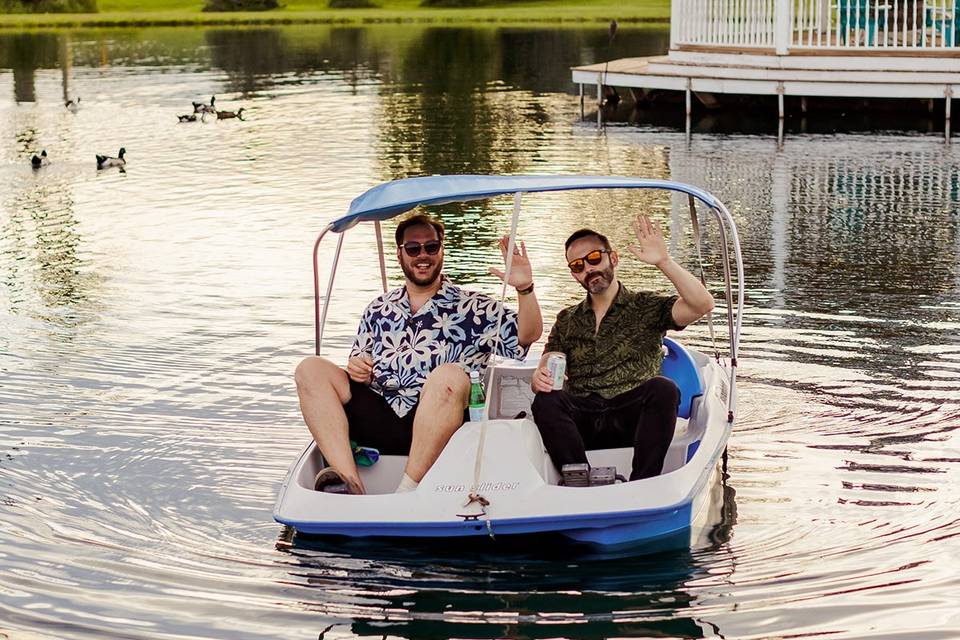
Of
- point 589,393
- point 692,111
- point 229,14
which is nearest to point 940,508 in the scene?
point 589,393

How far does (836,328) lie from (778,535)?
186 inches

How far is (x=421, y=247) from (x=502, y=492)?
1.43 metres

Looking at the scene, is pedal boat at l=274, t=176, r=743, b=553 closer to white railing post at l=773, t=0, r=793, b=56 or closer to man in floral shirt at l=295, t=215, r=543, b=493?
man in floral shirt at l=295, t=215, r=543, b=493

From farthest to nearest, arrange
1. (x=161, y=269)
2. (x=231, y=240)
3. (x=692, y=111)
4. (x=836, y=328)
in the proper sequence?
(x=692, y=111) → (x=231, y=240) → (x=161, y=269) → (x=836, y=328)

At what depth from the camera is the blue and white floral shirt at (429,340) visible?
8.07m

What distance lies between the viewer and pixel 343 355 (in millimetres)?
11703

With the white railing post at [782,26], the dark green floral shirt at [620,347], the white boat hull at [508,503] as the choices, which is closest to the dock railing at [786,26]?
the white railing post at [782,26]

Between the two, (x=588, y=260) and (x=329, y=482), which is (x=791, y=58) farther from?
(x=329, y=482)

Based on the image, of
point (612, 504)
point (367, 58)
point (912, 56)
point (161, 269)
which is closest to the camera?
point (612, 504)

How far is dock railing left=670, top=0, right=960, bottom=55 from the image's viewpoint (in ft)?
93.9

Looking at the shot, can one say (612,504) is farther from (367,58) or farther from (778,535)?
(367,58)

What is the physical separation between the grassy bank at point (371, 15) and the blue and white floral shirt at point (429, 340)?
63.7m

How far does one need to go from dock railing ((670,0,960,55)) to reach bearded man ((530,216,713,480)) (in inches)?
838

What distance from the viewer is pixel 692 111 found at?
31.4 metres
